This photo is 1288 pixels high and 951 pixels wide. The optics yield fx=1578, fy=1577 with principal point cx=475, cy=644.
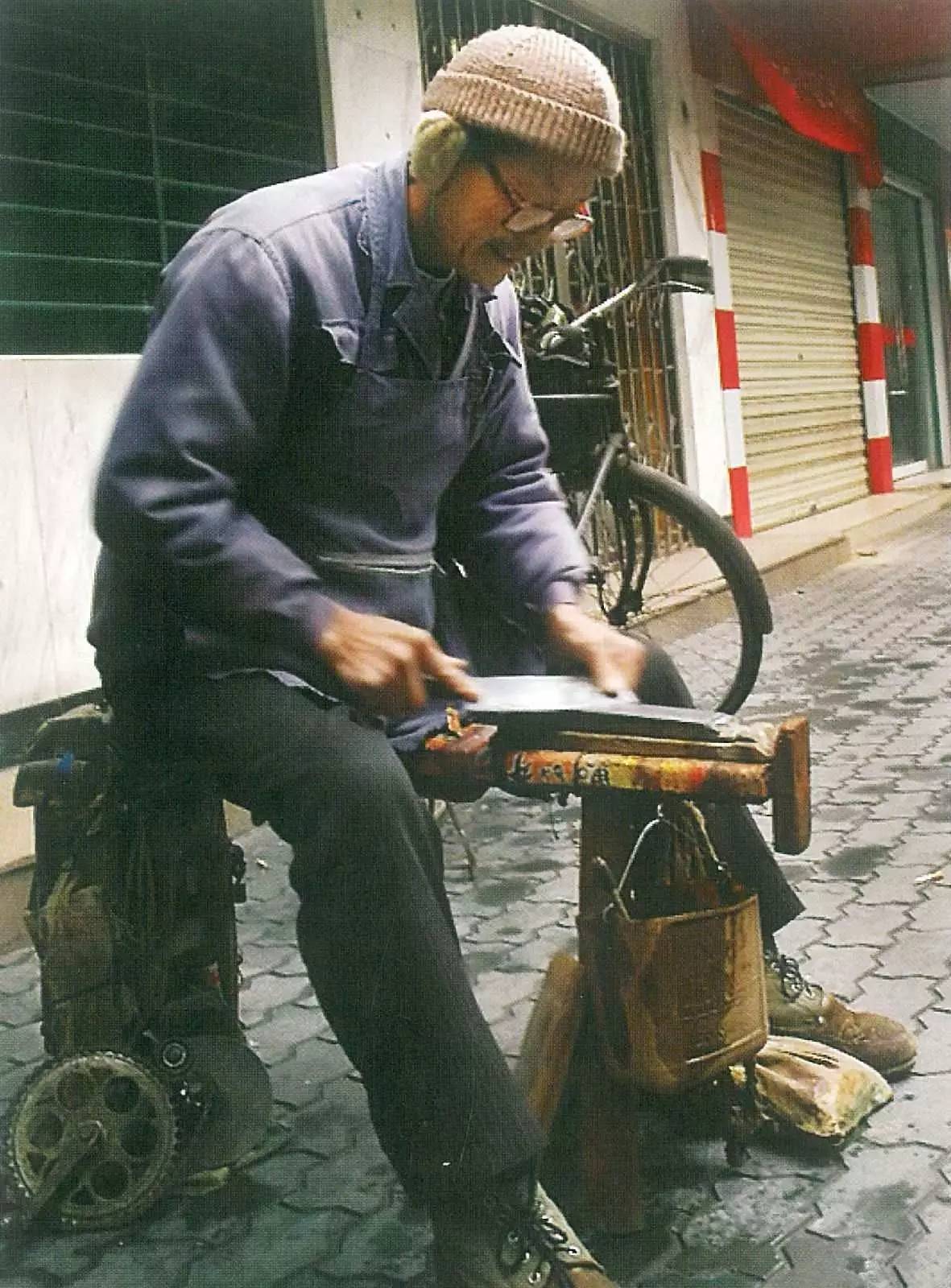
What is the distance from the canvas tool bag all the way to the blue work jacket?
1.38 feet

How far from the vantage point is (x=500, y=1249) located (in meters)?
1.94

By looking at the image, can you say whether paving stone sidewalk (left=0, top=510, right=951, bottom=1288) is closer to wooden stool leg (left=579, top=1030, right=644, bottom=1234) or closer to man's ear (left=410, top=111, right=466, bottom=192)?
wooden stool leg (left=579, top=1030, right=644, bottom=1234)

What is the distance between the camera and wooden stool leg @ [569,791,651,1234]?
2.22 metres

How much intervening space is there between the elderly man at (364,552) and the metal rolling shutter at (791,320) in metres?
9.20

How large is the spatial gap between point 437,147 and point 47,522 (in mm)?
2964

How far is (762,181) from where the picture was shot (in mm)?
12031

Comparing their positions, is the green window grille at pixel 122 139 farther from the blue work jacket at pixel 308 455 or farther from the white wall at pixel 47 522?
the blue work jacket at pixel 308 455

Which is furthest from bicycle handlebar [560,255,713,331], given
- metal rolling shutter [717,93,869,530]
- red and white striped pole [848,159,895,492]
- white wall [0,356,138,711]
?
red and white striped pole [848,159,895,492]

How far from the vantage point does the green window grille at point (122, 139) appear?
16.5ft

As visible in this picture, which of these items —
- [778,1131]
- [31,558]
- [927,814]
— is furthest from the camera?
[31,558]

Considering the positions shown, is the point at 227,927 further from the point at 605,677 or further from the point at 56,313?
the point at 56,313

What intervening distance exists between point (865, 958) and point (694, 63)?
8137 millimetres

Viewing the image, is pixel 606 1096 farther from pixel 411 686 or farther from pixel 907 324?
pixel 907 324

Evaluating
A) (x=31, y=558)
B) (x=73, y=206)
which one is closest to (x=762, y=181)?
(x=73, y=206)
